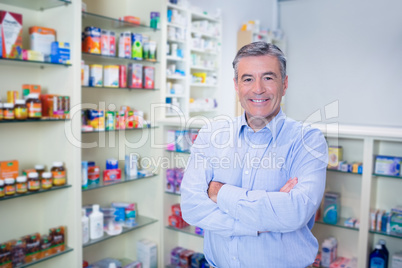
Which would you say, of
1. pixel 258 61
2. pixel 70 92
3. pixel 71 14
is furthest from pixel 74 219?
pixel 258 61

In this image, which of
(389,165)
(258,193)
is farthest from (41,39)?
(389,165)

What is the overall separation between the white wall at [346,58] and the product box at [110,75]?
14.0 ft

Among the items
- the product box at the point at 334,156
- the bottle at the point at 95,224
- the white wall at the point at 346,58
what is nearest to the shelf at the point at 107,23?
the bottle at the point at 95,224

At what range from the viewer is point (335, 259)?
2.71 metres

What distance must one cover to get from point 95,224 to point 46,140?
77 centimetres

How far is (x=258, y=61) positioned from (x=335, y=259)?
69.3 inches

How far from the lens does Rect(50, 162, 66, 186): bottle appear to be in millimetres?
2713

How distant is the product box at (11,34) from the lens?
241 cm

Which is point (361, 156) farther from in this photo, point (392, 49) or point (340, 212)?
point (392, 49)

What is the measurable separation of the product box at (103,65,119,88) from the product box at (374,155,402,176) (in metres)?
2.10

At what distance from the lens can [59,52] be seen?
8.68 ft

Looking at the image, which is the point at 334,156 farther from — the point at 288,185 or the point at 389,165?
the point at 288,185

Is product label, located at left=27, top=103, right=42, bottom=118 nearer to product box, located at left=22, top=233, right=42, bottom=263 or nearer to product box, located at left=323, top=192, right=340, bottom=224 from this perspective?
product box, located at left=22, top=233, right=42, bottom=263

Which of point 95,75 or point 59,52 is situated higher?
point 59,52
